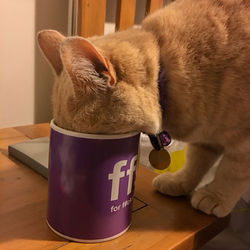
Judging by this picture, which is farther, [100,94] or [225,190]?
[225,190]

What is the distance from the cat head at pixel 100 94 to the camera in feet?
1.40

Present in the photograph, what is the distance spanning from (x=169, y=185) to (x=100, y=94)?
34 centimetres

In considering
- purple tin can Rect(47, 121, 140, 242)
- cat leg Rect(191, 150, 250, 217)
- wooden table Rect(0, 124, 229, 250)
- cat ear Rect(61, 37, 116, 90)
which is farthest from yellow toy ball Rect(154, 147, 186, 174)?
cat ear Rect(61, 37, 116, 90)

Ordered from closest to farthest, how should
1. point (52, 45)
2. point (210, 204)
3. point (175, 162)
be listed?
point (52, 45), point (210, 204), point (175, 162)

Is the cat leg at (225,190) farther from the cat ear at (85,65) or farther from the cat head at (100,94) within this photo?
the cat ear at (85,65)

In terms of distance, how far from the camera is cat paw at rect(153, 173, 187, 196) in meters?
0.71

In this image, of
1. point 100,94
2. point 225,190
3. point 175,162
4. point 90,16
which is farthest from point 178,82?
point 90,16

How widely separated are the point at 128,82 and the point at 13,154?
491 mm

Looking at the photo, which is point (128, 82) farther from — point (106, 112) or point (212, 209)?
point (212, 209)

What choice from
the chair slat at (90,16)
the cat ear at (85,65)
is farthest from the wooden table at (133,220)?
the chair slat at (90,16)

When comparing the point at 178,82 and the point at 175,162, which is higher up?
the point at 178,82

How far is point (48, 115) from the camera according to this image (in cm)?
145

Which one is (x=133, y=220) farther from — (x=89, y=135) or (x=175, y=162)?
(x=175, y=162)

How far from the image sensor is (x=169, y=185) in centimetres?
71
